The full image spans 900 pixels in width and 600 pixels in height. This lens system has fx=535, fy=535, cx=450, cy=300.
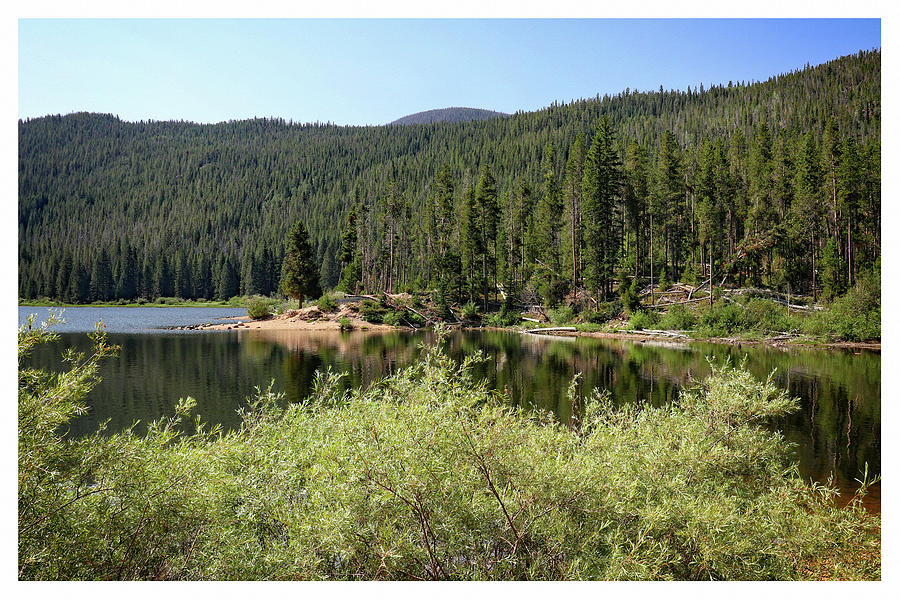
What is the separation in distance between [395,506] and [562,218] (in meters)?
26.6

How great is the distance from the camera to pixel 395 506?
2967mm

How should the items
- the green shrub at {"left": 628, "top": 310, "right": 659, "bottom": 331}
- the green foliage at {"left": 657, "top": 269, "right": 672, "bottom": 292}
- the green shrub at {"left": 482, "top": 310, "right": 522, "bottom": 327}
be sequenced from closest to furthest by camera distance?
the green shrub at {"left": 628, "top": 310, "right": 659, "bottom": 331}, the green foliage at {"left": 657, "top": 269, "right": 672, "bottom": 292}, the green shrub at {"left": 482, "top": 310, "right": 522, "bottom": 327}

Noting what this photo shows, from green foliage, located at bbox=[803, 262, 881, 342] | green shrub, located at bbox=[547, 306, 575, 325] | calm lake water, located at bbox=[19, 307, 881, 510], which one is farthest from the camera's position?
green shrub, located at bbox=[547, 306, 575, 325]

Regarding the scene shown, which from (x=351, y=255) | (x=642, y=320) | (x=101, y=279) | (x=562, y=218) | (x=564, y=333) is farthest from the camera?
(x=351, y=255)

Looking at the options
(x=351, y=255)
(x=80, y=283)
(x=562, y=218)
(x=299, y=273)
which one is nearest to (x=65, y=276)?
(x=80, y=283)

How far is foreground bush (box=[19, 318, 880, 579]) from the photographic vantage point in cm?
288

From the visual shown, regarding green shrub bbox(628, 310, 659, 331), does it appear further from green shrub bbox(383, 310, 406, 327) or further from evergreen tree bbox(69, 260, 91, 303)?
evergreen tree bbox(69, 260, 91, 303)

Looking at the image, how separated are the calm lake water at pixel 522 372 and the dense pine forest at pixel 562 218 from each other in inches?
54.2

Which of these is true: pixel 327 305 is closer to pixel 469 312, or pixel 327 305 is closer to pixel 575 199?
pixel 469 312

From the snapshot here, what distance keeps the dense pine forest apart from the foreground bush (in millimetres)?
4021

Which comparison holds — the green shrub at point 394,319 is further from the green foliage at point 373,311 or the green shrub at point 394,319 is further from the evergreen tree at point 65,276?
the evergreen tree at point 65,276

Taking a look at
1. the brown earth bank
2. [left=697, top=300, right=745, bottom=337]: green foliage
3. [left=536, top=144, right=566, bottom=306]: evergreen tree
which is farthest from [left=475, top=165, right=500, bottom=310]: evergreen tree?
[left=697, top=300, right=745, bottom=337]: green foliage

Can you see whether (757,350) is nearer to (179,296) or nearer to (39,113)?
(39,113)

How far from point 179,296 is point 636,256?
1543 centimetres
